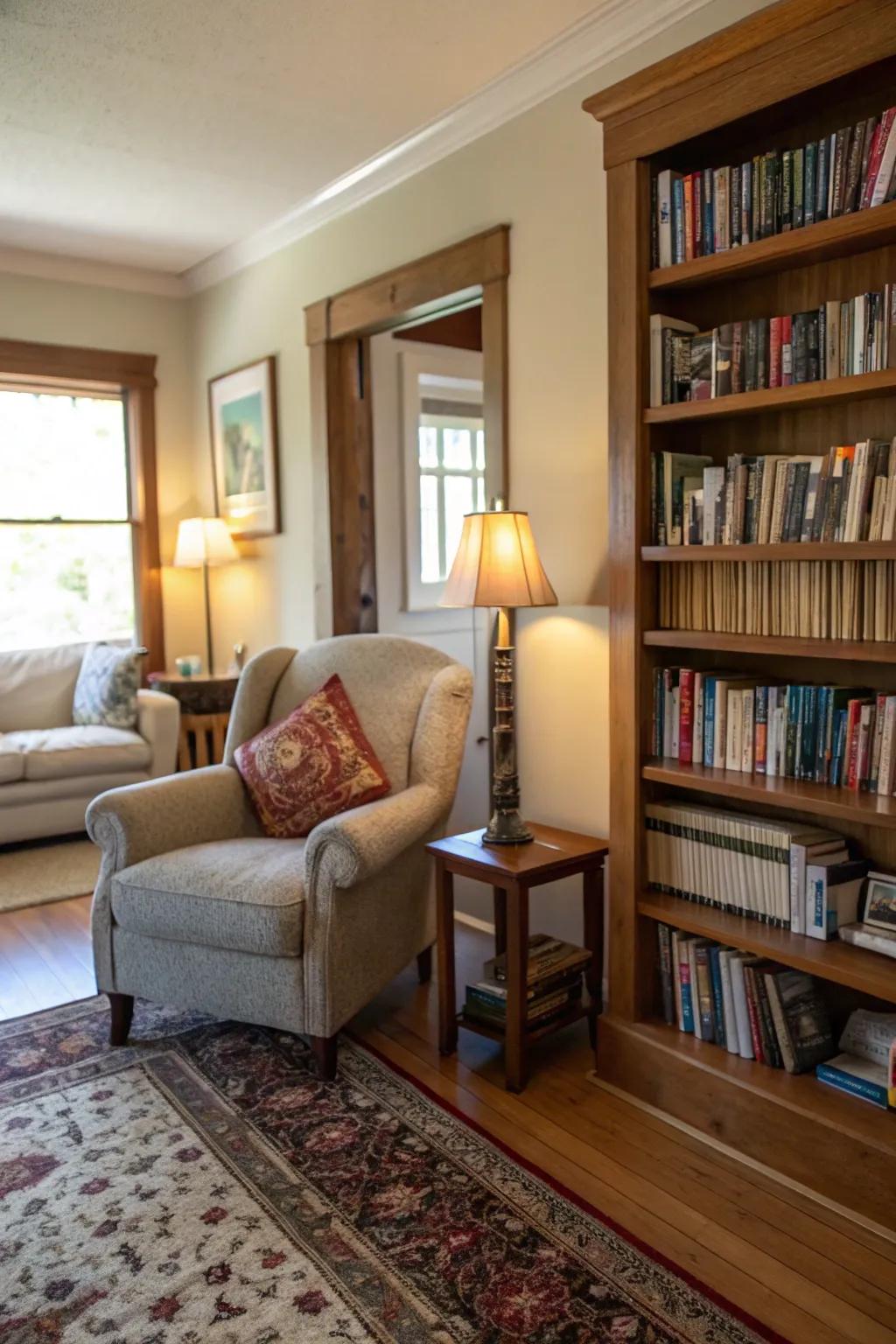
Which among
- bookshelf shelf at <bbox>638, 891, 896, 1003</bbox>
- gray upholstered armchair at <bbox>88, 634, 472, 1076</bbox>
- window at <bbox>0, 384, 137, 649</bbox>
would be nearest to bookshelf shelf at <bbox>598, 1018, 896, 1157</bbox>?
bookshelf shelf at <bbox>638, 891, 896, 1003</bbox>

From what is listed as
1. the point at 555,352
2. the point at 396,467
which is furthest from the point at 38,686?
the point at 555,352

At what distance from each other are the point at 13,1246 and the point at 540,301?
2572mm

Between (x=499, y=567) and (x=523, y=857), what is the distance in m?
0.71

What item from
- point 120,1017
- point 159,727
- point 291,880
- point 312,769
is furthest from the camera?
point 159,727

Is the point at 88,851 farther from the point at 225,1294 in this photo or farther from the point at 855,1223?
the point at 855,1223

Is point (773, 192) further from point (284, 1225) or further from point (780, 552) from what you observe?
point (284, 1225)

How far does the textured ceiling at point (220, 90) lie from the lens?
2607 millimetres

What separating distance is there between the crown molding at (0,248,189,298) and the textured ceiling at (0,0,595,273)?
1.79 feet

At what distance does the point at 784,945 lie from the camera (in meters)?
2.04

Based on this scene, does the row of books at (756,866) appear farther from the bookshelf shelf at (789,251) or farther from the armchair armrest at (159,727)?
the armchair armrest at (159,727)

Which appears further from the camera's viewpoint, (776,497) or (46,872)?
(46,872)

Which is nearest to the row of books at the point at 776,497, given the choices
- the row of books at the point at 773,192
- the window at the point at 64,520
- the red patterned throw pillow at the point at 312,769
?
the row of books at the point at 773,192

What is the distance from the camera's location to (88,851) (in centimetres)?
436

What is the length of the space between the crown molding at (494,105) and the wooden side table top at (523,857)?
201cm
